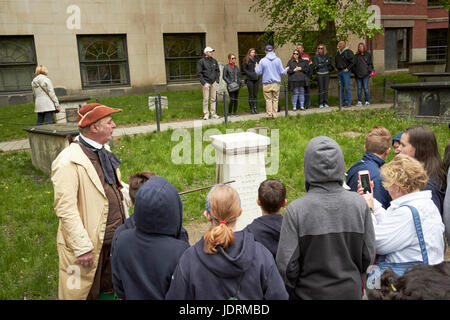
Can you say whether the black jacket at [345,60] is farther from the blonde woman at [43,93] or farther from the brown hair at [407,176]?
the brown hair at [407,176]

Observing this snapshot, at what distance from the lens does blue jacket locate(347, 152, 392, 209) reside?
4.03 m

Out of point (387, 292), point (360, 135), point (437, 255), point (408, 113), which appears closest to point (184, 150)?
point (360, 135)

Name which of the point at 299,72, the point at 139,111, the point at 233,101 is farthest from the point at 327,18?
the point at 139,111

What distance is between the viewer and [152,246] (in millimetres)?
2682

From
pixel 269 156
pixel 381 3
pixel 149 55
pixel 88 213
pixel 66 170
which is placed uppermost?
pixel 381 3

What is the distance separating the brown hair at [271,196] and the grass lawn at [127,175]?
2734mm

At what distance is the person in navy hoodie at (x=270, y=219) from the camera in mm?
3152

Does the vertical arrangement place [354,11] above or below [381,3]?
below

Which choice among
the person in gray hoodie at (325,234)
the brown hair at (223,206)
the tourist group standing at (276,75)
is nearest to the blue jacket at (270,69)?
the tourist group standing at (276,75)

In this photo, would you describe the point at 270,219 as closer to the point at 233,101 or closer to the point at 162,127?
the point at 162,127

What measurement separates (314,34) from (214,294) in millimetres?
17581

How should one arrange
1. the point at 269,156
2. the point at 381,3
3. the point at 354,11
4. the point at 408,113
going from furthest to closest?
the point at 381,3
the point at 354,11
the point at 408,113
the point at 269,156

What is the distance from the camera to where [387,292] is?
1.97m
